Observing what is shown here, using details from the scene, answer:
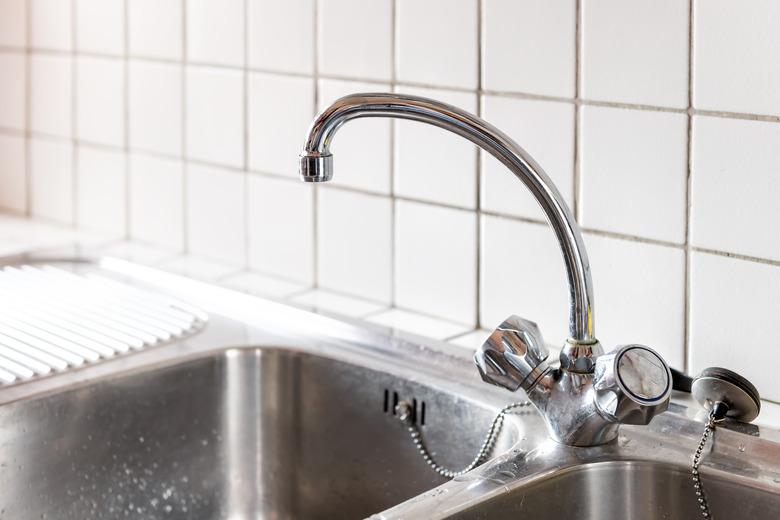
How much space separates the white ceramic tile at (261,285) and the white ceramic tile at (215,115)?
148 millimetres

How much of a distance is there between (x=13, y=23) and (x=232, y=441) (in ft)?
2.93

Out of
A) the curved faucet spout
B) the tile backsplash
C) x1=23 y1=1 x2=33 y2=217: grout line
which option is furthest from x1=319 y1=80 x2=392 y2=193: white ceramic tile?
x1=23 y1=1 x2=33 y2=217: grout line

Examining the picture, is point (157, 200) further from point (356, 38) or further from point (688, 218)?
point (688, 218)

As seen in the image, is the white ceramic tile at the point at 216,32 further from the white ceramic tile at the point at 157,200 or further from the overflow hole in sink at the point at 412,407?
the overflow hole in sink at the point at 412,407

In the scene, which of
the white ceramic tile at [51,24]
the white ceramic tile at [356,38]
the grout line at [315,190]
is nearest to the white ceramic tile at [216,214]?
the grout line at [315,190]

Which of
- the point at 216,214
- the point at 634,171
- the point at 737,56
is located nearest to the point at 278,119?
the point at 216,214

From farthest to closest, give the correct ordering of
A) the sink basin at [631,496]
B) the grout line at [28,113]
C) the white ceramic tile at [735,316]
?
the grout line at [28,113], the white ceramic tile at [735,316], the sink basin at [631,496]

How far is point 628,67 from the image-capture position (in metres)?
1.07

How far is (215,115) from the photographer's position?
1490 mm

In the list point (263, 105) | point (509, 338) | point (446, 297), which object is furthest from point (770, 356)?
point (263, 105)

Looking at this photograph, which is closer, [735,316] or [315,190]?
[735,316]

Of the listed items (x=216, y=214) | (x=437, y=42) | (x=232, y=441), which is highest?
(x=437, y=42)

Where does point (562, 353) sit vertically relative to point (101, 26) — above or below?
below

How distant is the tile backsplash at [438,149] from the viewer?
40.2 inches
